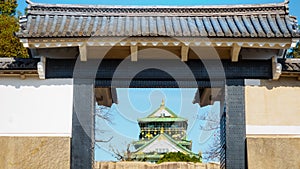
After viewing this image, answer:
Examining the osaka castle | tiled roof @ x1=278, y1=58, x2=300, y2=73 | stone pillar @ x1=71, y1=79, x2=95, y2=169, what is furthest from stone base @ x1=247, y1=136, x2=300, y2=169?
the osaka castle

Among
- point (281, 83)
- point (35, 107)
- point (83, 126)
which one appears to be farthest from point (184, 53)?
point (35, 107)

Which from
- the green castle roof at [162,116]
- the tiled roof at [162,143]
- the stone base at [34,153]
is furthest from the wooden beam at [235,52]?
the green castle roof at [162,116]

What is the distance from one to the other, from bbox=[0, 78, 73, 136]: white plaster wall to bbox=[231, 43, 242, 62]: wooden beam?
73.2 inches

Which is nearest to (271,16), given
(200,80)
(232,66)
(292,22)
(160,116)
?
(292,22)

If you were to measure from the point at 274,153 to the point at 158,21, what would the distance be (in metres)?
1.99

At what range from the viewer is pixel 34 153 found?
5406 millimetres

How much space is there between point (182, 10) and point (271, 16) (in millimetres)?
1043

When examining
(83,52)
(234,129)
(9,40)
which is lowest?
(234,129)

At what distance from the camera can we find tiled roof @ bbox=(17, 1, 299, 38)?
5.25m

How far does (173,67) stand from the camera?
5.60 metres

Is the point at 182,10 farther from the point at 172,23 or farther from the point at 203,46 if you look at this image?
the point at 203,46

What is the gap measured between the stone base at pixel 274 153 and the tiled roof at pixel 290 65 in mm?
773

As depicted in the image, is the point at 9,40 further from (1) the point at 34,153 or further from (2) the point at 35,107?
(1) the point at 34,153

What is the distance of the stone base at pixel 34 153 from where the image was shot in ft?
17.7
